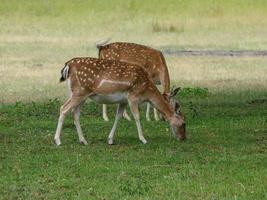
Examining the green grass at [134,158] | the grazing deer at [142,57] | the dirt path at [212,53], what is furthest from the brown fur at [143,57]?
the dirt path at [212,53]

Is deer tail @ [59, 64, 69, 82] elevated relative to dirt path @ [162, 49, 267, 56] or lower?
elevated

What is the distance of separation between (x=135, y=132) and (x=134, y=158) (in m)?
2.52

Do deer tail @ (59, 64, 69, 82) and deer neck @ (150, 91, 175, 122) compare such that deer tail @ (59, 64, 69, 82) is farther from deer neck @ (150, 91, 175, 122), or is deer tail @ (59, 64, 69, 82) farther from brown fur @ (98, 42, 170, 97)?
brown fur @ (98, 42, 170, 97)

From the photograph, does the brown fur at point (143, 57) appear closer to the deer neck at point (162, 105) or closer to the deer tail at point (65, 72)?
the deer neck at point (162, 105)

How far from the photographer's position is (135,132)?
13.2 m

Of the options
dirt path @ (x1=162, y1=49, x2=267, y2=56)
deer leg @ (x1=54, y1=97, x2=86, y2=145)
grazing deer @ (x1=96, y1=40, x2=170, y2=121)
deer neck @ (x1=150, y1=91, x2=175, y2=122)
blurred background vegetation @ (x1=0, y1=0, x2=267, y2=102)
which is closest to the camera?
deer leg @ (x1=54, y1=97, x2=86, y2=145)

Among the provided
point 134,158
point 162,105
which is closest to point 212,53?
point 162,105

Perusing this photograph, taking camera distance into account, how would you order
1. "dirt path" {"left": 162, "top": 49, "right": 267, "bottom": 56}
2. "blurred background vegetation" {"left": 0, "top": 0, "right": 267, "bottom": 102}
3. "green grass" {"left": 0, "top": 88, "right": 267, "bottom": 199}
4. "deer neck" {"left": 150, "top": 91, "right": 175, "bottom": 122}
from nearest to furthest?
"green grass" {"left": 0, "top": 88, "right": 267, "bottom": 199} → "deer neck" {"left": 150, "top": 91, "right": 175, "bottom": 122} → "blurred background vegetation" {"left": 0, "top": 0, "right": 267, "bottom": 102} → "dirt path" {"left": 162, "top": 49, "right": 267, "bottom": 56}

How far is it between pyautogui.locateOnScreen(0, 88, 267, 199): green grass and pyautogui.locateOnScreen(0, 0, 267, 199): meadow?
13mm

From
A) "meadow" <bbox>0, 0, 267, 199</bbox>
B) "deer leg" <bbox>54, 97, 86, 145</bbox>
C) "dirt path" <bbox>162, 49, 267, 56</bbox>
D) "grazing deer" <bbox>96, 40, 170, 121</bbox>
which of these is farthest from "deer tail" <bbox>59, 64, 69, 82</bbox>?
"dirt path" <bbox>162, 49, 267, 56</bbox>

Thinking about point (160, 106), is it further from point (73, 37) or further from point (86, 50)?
point (73, 37)

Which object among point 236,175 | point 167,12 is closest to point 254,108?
point 236,175

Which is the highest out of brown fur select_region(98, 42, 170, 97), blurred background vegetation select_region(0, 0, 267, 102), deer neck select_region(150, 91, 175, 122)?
deer neck select_region(150, 91, 175, 122)

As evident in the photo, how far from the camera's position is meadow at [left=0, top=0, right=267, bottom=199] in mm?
8930
